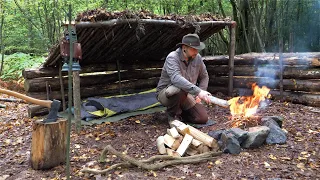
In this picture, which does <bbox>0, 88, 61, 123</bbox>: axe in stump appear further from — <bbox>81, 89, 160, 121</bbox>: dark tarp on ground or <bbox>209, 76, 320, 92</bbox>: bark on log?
<bbox>209, 76, 320, 92</bbox>: bark on log

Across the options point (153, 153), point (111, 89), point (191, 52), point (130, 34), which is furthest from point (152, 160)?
→ point (111, 89)

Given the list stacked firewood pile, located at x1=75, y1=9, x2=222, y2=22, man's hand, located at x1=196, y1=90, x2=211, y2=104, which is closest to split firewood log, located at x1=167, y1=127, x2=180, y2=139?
man's hand, located at x1=196, y1=90, x2=211, y2=104

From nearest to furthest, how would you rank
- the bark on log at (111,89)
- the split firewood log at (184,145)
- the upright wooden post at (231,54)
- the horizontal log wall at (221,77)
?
the split firewood log at (184,145) → the horizontal log wall at (221,77) → the bark on log at (111,89) → the upright wooden post at (231,54)

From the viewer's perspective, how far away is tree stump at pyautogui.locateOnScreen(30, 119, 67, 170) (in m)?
3.59

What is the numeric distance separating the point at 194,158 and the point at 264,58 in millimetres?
4685

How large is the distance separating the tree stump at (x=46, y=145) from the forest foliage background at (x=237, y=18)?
9442 millimetres

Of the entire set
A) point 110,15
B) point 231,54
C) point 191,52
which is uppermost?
point 110,15

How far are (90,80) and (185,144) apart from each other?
3.91 m

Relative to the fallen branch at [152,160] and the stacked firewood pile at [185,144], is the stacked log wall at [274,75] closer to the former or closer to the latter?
the stacked firewood pile at [185,144]

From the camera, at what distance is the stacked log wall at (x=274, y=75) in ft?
22.3

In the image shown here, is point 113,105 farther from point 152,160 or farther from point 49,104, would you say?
point 152,160

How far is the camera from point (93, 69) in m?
7.21

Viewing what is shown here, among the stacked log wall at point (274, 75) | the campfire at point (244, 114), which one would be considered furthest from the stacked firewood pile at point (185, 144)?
the stacked log wall at point (274, 75)

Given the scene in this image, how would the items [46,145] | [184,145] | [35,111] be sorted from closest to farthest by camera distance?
[46,145] < [184,145] < [35,111]
